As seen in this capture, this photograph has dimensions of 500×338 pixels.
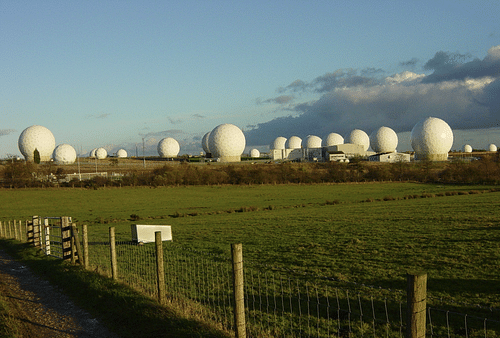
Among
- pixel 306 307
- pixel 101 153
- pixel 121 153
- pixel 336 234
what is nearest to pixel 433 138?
pixel 336 234

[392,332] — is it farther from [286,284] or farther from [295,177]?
[295,177]

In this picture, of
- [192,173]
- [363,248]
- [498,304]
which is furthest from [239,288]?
[192,173]

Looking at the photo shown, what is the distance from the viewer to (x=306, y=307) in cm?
862

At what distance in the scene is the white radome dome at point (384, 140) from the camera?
103500 mm

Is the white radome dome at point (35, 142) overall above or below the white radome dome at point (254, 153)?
above

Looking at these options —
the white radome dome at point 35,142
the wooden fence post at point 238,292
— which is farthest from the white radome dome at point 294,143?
the wooden fence post at point 238,292

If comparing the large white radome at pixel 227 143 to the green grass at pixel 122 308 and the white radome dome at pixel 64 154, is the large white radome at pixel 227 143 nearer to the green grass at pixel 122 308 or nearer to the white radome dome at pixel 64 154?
the white radome dome at pixel 64 154

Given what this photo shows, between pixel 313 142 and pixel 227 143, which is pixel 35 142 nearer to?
pixel 227 143

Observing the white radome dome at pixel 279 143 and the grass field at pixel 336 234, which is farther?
the white radome dome at pixel 279 143

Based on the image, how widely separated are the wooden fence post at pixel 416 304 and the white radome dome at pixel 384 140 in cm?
10463

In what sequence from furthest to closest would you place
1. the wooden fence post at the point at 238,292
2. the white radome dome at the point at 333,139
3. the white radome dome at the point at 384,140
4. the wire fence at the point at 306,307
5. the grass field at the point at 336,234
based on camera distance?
the white radome dome at the point at 333,139 < the white radome dome at the point at 384,140 < the grass field at the point at 336,234 < the wire fence at the point at 306,307 < the wooden fence post at the point at 238,292

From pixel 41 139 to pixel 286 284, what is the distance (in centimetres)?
9386

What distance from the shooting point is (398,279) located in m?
10.1

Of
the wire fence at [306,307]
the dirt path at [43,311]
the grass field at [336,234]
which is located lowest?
the grass field at [336,234]
